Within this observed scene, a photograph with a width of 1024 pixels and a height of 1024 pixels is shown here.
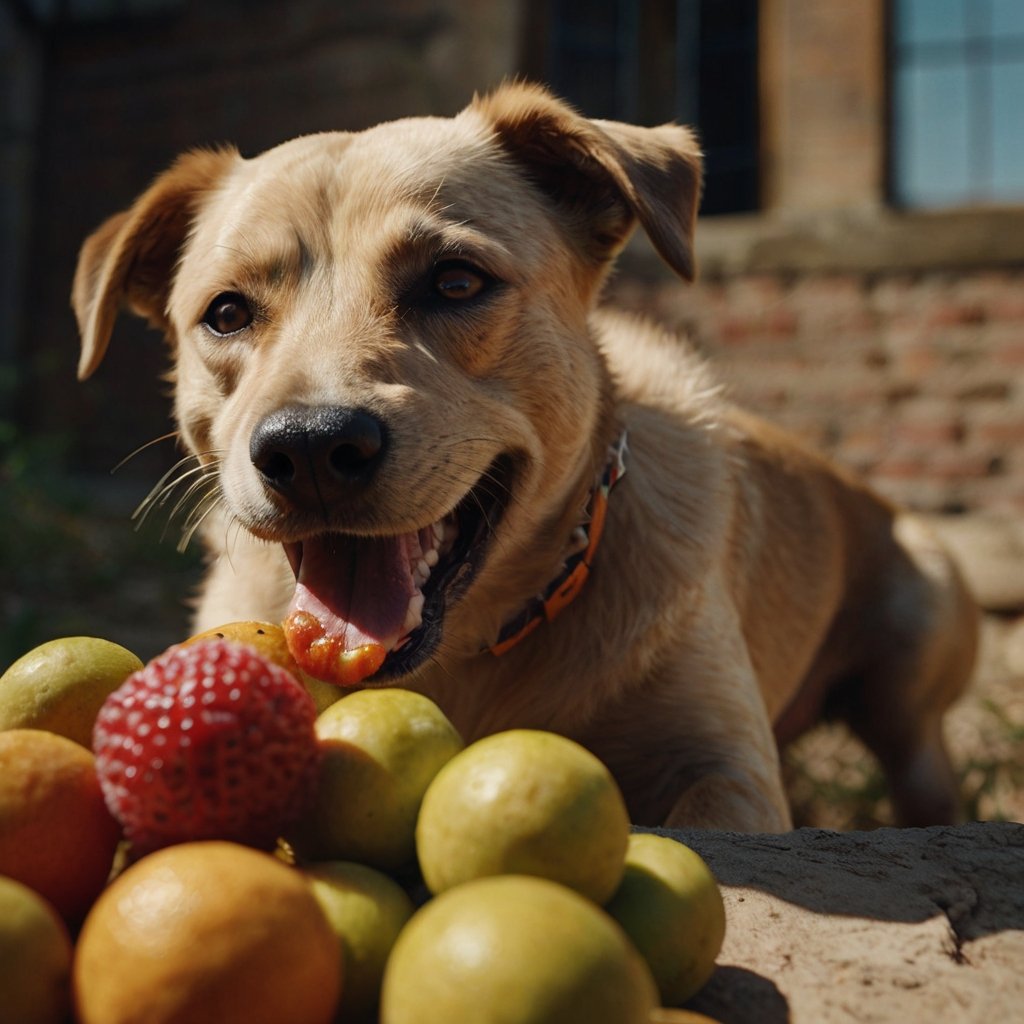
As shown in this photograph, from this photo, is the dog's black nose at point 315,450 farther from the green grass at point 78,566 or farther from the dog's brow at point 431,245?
the green grass at point 78,566

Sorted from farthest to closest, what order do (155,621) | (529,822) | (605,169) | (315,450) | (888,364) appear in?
(888,364), (155,621), (605,169), (315,450), (529,822)

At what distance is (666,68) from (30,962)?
6523 mm

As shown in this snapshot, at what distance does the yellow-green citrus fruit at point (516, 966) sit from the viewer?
3.35 feet

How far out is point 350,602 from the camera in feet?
7.18

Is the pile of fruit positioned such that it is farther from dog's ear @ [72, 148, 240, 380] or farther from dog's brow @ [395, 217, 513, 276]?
dog's ear @ [72, 148, 240, 380]

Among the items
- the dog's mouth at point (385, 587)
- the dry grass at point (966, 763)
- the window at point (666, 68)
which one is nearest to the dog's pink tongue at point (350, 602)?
the dog's mouth at point (385, 587)

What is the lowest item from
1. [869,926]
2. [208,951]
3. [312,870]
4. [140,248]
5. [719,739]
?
[719,739]

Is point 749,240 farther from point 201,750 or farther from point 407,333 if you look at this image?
point 201,750

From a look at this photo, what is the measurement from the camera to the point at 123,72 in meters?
7.59

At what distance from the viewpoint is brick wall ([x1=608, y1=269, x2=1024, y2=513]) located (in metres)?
6.00

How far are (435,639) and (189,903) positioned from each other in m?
1.10

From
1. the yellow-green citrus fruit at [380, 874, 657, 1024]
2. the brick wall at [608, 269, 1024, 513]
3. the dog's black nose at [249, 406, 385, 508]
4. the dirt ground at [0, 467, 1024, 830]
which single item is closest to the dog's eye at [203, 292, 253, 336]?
the dog's black nose at [249, 406, 385, 508]

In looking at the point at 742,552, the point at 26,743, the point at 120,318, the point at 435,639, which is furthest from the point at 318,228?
the point at 120,318

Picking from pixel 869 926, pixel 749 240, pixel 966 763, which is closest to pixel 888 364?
pixel 749 240
